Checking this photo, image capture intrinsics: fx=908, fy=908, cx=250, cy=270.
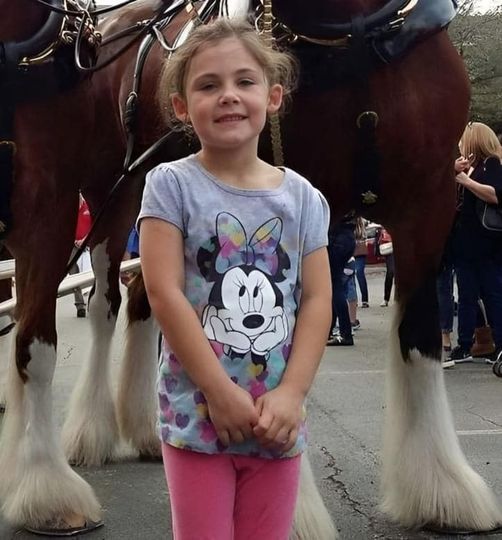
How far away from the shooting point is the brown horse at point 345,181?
2871mm

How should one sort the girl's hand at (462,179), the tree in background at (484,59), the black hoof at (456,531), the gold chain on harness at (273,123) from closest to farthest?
the gold chain on harness at (273,123) → the black hoof at (456,531) → the girl's hand at (462,179) → the tree in background at (484,59)

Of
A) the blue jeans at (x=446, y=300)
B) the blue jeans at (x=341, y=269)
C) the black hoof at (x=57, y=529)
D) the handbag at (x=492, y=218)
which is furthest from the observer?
the blue jeans at (x=341, y=269)

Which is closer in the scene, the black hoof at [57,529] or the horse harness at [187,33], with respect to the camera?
the horse harness at [187,33]

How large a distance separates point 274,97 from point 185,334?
58 centimetres

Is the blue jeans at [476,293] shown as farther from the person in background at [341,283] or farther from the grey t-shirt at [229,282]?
the grey t-shirt at [229,282]

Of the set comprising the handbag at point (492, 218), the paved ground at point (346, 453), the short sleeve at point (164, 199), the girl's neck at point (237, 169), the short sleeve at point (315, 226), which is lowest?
the paved ground at point (346, 453)

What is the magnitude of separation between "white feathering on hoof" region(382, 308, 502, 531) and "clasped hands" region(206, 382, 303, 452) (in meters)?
1.50

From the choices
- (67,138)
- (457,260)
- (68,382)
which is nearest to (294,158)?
(67,138)

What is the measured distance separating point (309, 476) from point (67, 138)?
1.45 metres

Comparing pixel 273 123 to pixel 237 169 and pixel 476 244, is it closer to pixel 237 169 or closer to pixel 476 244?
pixel 237 169

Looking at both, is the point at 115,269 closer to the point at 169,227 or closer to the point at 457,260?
the point at 169,227

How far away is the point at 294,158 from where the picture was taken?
2.96 metres

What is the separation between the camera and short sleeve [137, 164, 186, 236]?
1871 millimetres

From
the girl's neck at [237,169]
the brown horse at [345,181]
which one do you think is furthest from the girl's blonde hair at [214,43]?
the brown horse at [345,181]
